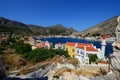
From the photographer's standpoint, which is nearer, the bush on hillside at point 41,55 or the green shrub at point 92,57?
the green shrub at point 92,57

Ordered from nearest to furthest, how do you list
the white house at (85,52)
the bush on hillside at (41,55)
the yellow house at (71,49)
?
the white house at (85,52) < the bush on hillside at (41,55) < the yellow house at (71,49)

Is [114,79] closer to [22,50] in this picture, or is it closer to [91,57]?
[91,57]

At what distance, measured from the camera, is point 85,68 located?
25.0 metres

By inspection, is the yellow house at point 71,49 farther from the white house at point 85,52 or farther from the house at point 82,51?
the white house at point 85,52

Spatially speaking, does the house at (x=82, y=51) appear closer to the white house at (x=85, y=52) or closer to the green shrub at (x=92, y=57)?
the white house at (x=85, y=52)

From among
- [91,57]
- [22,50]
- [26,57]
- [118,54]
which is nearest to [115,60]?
[118,54]

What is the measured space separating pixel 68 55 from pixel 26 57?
8.26 meters

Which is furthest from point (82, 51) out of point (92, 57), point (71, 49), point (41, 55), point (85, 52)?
point (41, 55)

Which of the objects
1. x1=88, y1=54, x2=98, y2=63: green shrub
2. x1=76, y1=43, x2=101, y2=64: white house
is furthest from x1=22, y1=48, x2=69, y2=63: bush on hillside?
x1=88, y1=54, x2=98, y2=63: green shrub

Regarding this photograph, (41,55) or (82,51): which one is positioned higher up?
(82,51)

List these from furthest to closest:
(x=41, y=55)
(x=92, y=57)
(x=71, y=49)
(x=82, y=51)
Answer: (x=71, y=49) < (x=41, y=55) < (x=82, y=51) < (x=92, y=57)

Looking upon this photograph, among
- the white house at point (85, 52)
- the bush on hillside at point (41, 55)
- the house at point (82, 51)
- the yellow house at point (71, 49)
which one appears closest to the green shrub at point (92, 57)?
the house at point (82, 51)

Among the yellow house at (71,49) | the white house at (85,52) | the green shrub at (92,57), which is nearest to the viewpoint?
the green shrub at (92,57)

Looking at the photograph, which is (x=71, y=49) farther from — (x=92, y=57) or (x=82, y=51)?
(x=92, y=57)
